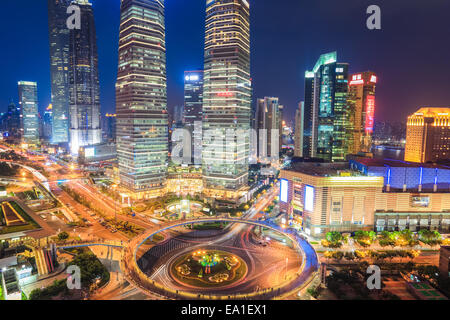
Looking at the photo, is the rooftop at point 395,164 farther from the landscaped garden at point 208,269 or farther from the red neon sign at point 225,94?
the landscaped garden at point 208,269

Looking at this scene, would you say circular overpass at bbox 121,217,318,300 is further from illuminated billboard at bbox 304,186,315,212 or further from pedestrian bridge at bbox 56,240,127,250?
illuminated billboard at bbox 304,186,315,212

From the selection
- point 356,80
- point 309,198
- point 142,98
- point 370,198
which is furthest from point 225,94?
point 356,80

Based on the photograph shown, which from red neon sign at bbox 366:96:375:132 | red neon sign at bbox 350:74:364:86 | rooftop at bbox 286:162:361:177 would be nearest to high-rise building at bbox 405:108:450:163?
red neon sign at bbox 366:96:375:132

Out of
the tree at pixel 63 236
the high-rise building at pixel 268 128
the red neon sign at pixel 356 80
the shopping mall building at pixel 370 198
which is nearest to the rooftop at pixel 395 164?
the shopping mall building at pixel 370 198

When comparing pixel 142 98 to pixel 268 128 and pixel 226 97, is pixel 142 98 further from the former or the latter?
pixel 268 128


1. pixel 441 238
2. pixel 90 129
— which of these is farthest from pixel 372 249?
pixel 90 129

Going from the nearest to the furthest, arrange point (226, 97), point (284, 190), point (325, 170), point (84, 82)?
point (325, 170), point (284, 190), point (226, 97), point (84, 82)
